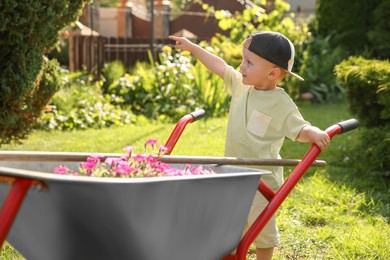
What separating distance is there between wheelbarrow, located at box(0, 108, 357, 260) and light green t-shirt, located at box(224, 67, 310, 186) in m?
0.76

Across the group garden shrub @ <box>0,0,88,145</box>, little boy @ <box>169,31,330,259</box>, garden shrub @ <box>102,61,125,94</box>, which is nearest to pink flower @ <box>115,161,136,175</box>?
little boy @ <box>169,31,330,259</box>

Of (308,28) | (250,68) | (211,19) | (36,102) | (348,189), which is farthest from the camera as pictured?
(211,19)

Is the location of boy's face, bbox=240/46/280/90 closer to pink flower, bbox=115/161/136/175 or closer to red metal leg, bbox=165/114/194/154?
red metal leg, bbox=165/114/194/154

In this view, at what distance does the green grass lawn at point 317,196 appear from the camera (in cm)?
371

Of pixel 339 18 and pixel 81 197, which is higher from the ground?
pixel 81 197

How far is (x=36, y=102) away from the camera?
5.75 m

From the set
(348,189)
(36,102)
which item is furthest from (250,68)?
(36,102)

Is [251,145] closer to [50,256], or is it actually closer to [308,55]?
[50,256]

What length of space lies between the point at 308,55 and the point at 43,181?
8.96 m

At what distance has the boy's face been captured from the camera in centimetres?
296

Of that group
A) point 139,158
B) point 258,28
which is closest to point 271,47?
point 139,158

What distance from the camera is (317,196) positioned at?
468cm

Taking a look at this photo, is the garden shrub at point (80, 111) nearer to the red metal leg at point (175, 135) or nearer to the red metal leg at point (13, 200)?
the red metal leg at point (175, 135)

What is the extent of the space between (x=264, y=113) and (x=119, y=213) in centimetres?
127
